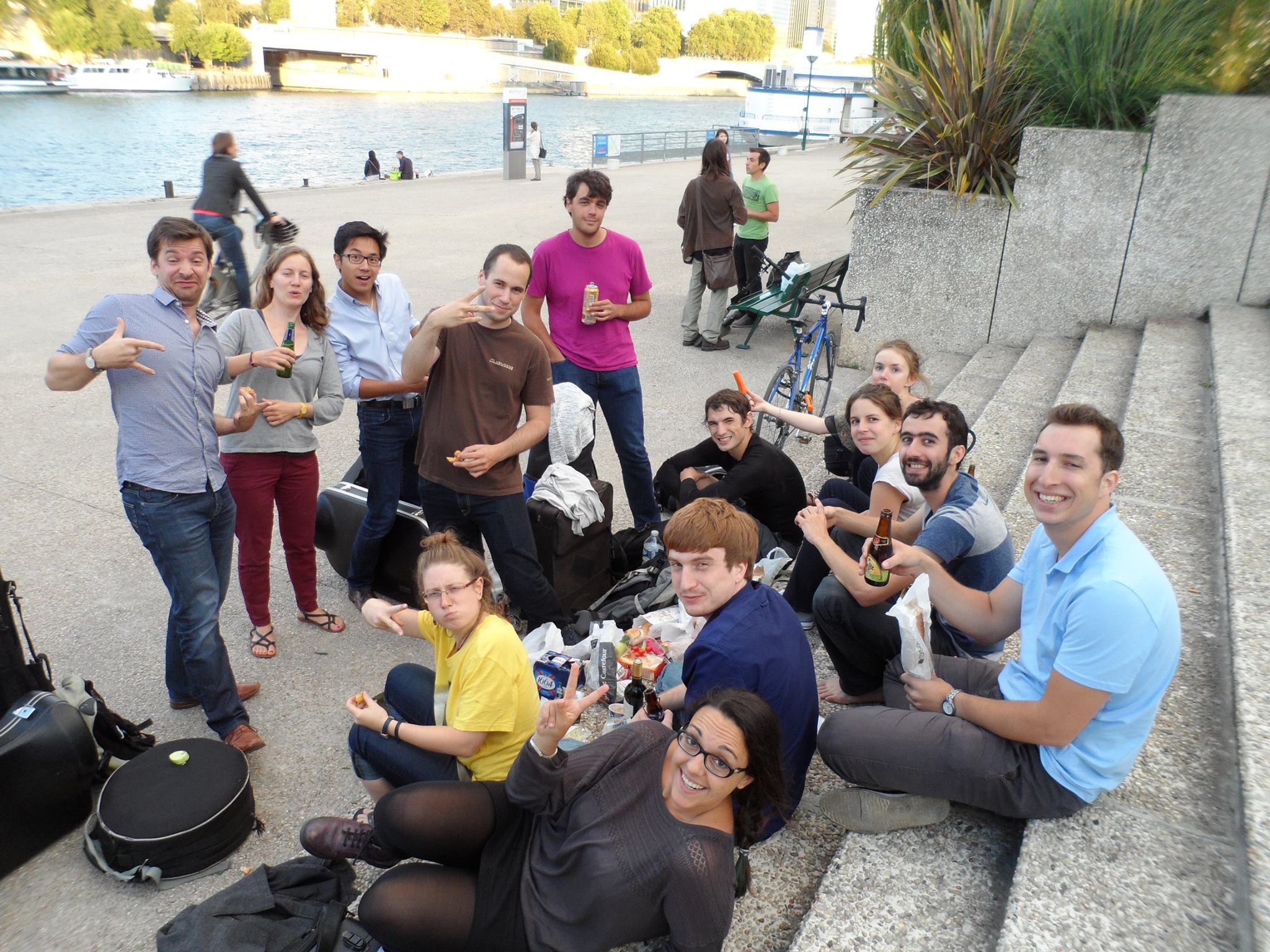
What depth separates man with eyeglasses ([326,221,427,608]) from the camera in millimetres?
4168

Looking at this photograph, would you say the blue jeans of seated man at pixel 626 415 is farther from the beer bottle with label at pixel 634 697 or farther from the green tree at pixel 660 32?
the green tree at pixel 660 32

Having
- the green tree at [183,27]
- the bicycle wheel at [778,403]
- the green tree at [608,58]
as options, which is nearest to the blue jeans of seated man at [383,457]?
the bicycle wheel at [778,403]

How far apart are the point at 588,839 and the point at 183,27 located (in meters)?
89.4

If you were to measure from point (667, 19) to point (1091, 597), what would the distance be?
11898 centimetres

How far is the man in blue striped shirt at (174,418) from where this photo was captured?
3168 mm

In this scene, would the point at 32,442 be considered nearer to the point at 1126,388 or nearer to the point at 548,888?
the point at 548,888

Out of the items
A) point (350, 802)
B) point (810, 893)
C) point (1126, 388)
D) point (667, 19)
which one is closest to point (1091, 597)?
point (810, 893)

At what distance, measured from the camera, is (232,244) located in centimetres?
927

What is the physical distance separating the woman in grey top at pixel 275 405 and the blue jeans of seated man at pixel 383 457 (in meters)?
0.25

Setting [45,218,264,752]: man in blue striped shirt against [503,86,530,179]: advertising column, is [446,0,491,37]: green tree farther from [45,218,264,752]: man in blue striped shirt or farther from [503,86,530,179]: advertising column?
[45,218,264,752]: man in blue striped shirt

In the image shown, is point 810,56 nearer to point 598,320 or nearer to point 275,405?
point 598,320

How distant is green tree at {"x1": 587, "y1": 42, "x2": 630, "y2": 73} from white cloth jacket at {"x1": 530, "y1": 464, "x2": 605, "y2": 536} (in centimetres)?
10414

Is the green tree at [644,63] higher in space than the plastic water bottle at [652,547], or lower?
higher

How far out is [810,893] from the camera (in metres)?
2.66
